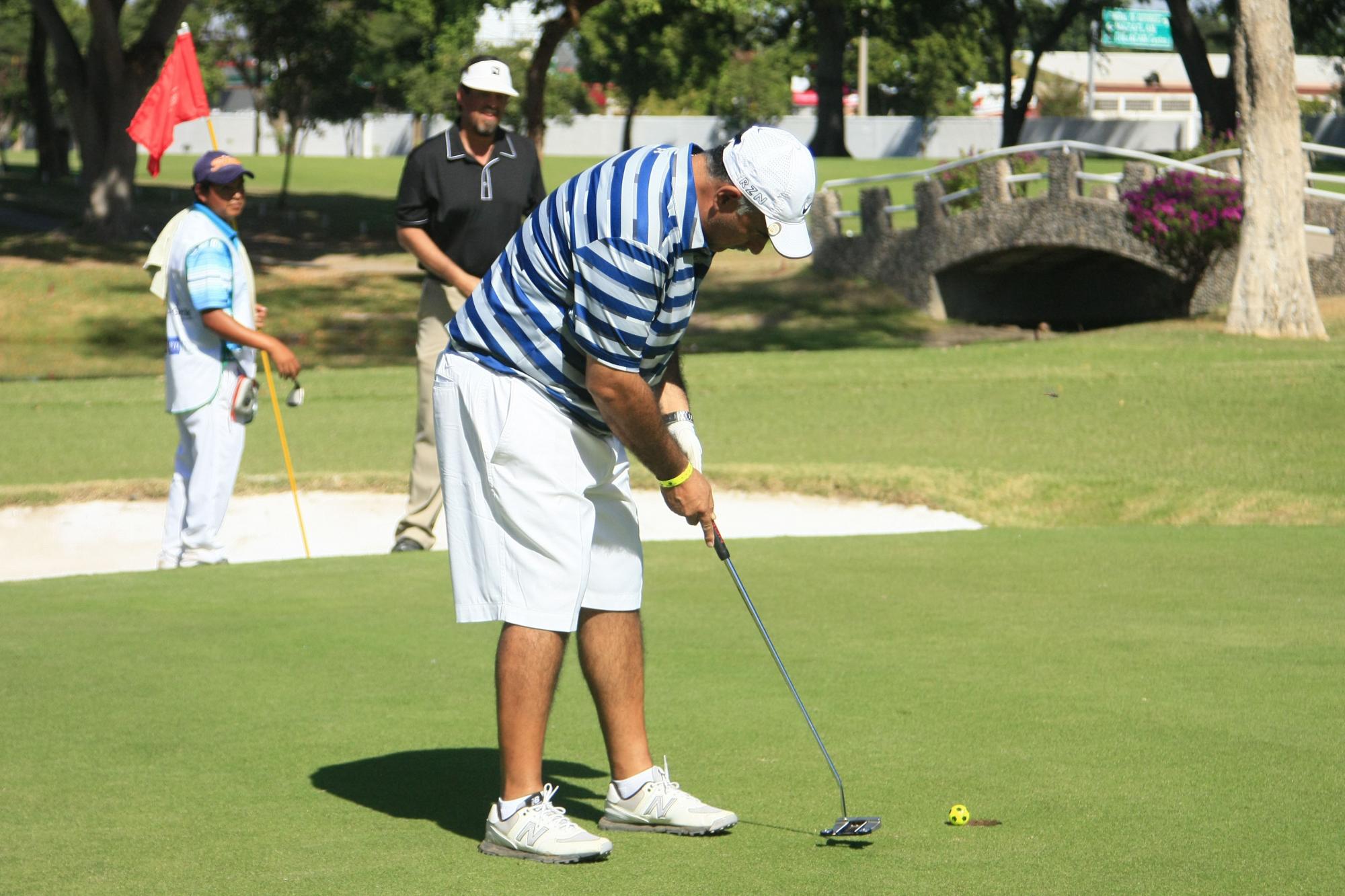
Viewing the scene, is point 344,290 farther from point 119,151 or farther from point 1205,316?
point 1205,316

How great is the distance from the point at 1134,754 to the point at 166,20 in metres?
27.1

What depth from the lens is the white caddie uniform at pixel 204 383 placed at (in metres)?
7.91

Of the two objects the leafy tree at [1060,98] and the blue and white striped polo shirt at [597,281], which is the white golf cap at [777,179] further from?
the leafy tree at [1060,98]

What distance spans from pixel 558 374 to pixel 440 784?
129 cm

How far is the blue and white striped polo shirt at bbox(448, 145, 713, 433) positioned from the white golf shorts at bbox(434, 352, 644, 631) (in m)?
0.06

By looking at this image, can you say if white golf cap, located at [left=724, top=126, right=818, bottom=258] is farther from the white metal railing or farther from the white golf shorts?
the white metal railing

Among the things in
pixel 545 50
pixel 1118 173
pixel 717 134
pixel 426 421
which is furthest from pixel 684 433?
pixel 717 134

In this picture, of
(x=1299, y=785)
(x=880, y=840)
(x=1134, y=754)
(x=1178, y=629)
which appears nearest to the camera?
(x=880, y=840)

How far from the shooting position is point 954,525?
10.1 metres

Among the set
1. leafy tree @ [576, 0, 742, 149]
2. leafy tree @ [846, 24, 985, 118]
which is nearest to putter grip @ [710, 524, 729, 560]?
leafy tree @ [576, 0, 742, 149]

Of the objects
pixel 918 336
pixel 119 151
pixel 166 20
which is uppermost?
pixel 166 20

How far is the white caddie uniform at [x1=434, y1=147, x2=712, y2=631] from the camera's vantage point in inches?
138

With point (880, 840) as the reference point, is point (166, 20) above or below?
above

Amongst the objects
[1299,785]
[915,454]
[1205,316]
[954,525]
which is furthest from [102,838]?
[1205,316]
